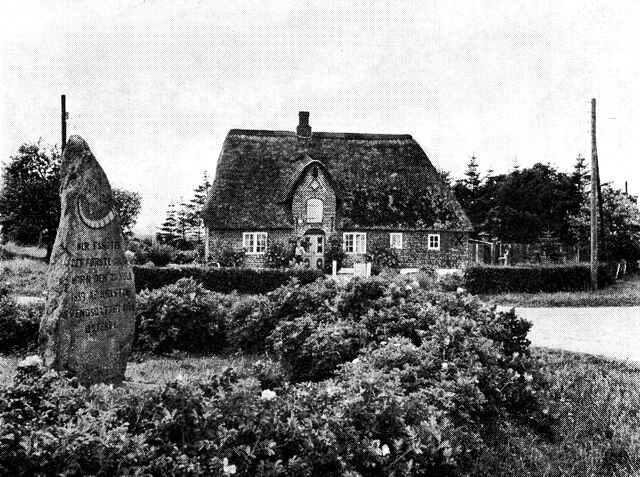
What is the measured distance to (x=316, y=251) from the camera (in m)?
36.3

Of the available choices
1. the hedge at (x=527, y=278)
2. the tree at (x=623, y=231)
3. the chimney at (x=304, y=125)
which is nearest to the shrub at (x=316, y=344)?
the hedge at (x=527, y=278)

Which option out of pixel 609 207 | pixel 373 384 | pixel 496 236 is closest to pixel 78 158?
pixel 373 384

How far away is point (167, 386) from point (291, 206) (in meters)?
32.4

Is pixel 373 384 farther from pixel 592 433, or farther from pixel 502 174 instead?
pixel 502 174

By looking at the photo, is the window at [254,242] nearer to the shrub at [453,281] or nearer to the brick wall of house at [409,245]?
the brick wall of house at [409,245]

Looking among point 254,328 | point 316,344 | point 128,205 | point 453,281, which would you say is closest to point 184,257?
point 128,205

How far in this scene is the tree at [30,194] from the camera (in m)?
26.6

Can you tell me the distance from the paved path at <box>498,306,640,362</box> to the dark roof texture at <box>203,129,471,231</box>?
18.8 metres

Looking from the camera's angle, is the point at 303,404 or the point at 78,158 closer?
the point at 303,404

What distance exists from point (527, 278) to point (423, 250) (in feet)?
41.8

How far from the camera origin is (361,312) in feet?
32.8

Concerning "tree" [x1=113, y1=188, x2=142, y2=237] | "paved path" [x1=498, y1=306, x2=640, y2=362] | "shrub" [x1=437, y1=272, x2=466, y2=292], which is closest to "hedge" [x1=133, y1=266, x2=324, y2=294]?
"shrub" [x1=437, y1=272, x2=466, y2=292]

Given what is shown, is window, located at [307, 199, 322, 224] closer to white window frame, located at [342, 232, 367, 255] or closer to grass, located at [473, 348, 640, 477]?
white window frame, located at [342, 232, 367, 255]

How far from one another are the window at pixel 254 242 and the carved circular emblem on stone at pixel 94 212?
28006 mm
